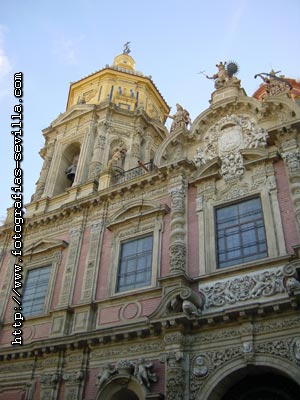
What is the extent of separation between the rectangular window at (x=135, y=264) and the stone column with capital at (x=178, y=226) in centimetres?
116

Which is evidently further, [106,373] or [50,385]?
[50,385]

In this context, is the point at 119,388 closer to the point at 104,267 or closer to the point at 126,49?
the point at 104,267

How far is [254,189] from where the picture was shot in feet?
45.7

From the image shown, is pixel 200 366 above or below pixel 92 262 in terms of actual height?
below

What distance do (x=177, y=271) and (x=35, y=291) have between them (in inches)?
254

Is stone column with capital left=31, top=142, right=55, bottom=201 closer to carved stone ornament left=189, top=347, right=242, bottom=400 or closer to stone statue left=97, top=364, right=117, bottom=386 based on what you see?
stone statue left=97, top=364, right=117, bottom=386

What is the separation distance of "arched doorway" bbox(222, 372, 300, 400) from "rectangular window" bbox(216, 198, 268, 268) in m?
3.09

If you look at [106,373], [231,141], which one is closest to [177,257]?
[106,373]

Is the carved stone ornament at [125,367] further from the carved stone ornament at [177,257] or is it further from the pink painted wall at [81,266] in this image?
the pink painted wall at [81,266]

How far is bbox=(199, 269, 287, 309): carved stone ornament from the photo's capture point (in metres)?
11.6

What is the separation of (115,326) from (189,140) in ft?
24.7

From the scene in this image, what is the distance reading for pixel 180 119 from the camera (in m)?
17.8

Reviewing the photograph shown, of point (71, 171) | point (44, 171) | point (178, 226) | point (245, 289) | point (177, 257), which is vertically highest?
point (44, 171)

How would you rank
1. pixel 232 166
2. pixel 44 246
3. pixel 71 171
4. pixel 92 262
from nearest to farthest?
pixel 232 166
pixel 92 262
pixel 44 246
pixel 71 171
